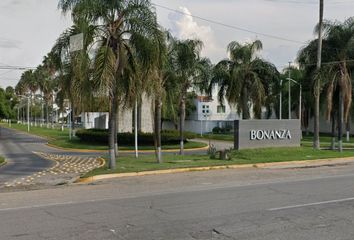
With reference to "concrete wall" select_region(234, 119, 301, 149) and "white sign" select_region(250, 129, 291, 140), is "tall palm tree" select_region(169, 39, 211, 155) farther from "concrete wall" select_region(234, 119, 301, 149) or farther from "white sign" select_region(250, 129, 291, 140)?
"white sign" select_region(250, 129, 291, 140)

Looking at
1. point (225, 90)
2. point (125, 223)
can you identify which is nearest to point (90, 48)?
point (125, 223)

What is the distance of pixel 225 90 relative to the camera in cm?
3809

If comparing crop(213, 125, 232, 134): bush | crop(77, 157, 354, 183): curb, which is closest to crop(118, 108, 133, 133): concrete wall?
crop(77, 157, 354, 183): curb

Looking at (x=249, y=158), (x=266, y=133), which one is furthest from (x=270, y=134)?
(x=249, y=158)

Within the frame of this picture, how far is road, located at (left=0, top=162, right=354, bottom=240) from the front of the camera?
7945 millimetres

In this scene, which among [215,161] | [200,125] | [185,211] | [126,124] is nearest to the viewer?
[185,211]

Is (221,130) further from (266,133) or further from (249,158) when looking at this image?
(249,158)

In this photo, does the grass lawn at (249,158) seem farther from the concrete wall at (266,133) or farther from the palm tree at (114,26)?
the palm tree at (114,26)

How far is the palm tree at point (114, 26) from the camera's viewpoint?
19.0 metres

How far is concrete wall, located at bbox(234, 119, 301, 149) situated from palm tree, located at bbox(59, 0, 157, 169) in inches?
384

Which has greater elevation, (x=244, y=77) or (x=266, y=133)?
(x=244, y=77)

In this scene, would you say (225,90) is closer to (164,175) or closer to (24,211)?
(164,175)

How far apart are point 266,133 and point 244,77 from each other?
32.4ft

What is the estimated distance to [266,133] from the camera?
28859 millimetres
